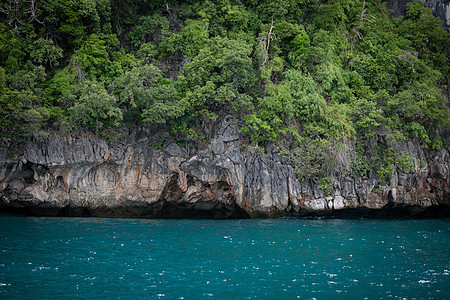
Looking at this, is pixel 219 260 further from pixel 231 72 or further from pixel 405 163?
pixel 405 163

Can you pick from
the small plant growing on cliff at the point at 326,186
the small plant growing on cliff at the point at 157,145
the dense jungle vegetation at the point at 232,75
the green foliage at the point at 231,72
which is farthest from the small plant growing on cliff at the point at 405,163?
the small plant growing on cliff at the point at 157,145

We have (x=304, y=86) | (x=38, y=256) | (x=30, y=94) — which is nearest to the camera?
(x=38, y=256)

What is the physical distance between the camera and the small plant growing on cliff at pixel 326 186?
26.4m

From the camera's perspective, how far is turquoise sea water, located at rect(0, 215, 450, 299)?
1207cm

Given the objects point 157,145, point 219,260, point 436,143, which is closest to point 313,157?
point 436,143

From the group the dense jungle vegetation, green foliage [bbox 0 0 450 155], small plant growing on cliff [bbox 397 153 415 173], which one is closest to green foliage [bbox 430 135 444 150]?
the dense jungle vegetation

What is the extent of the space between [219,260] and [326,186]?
13.4 m

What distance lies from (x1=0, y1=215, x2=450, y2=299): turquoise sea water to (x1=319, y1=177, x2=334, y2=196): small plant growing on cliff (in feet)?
11.6

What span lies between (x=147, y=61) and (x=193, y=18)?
6115 millimetres

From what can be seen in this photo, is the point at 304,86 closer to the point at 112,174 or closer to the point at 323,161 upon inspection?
the point at 323,161

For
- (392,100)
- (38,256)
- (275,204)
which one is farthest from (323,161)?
(38,256)

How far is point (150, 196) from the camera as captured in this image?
26.2 metres

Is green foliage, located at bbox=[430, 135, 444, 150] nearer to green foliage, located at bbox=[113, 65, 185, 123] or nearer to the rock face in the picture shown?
the rock face

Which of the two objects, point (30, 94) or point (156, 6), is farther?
point (156, 6)
